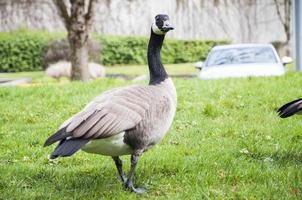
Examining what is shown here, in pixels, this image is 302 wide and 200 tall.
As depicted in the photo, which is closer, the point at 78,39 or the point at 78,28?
the point at 78,28

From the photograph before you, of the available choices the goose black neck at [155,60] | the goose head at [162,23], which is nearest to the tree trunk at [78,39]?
the goose black neck at [155,60]

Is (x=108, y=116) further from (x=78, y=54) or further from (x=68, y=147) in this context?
(x=78, y=54)

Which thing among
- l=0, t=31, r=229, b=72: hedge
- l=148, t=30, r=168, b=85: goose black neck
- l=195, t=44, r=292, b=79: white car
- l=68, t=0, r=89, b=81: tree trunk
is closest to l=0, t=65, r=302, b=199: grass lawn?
l=148, t=30, r=168, b=85: goose black neck

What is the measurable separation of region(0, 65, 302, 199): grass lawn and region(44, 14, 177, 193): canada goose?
48 centimetres

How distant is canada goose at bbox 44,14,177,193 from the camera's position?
3.79 meters

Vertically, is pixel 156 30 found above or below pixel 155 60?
above

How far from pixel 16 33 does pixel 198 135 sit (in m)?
23.8

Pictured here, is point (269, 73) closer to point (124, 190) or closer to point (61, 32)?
point (124, 190)

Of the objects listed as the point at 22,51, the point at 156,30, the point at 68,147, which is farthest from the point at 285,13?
the point at 68,147

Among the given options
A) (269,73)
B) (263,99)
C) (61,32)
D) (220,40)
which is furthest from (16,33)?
(263,99)

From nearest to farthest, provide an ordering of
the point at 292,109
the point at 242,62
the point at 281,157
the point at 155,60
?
the point at 155,60 → the point at 292,109 → the point at 281,157 → the point at 242,62

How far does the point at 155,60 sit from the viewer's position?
15.7 ft

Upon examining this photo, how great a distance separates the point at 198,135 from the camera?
6.66 meters

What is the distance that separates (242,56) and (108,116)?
10335 millimetres
